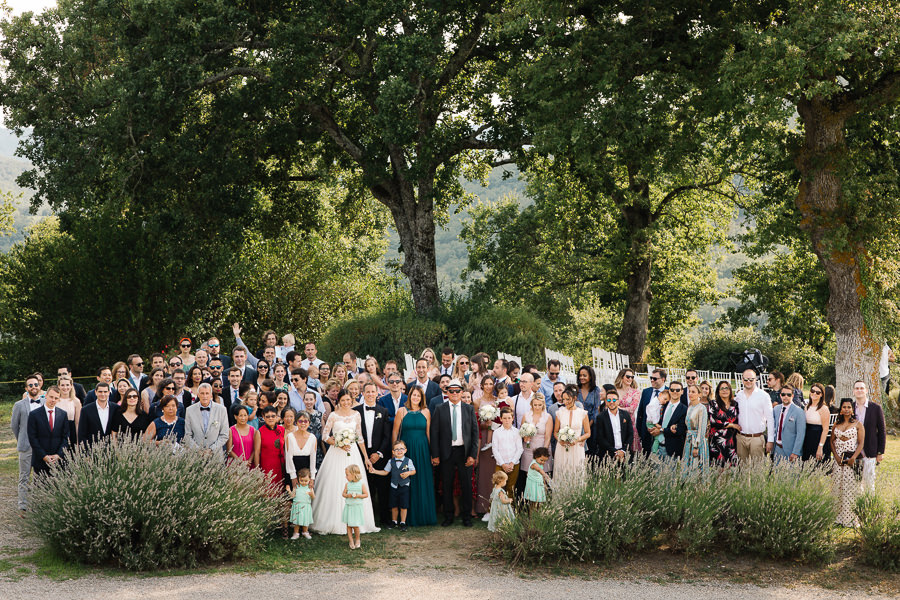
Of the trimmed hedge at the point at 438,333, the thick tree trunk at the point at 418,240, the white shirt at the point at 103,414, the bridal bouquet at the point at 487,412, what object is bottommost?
the bridal bouquet at the point at 487,412

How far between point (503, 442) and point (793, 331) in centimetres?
2976

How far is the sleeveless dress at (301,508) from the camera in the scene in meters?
9.97

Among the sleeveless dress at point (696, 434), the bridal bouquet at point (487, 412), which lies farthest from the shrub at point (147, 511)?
the sleeveless dress at point (696, 434)

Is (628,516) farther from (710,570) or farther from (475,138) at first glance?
(475,138)

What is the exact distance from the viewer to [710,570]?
933 centimetres

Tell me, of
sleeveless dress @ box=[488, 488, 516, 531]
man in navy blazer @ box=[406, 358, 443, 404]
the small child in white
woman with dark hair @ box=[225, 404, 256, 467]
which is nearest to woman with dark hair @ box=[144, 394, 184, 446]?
woman with dark hair @ box=[225, 404, 256, 467]

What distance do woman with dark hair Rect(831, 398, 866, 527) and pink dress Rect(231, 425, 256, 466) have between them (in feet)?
23.4

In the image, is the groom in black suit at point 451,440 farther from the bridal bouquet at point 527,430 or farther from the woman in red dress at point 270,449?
the woman in red dress at point 270,449

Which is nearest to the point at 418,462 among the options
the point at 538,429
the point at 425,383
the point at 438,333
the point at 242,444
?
the point at 425,383

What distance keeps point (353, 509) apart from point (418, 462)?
1.47 meters

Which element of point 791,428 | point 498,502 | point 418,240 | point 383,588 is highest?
point 418,240

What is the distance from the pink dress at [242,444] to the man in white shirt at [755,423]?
20.9 feet

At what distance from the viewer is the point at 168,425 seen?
33.4 feet

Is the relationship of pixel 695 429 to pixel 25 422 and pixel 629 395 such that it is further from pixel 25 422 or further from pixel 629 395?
pixel 25 422
